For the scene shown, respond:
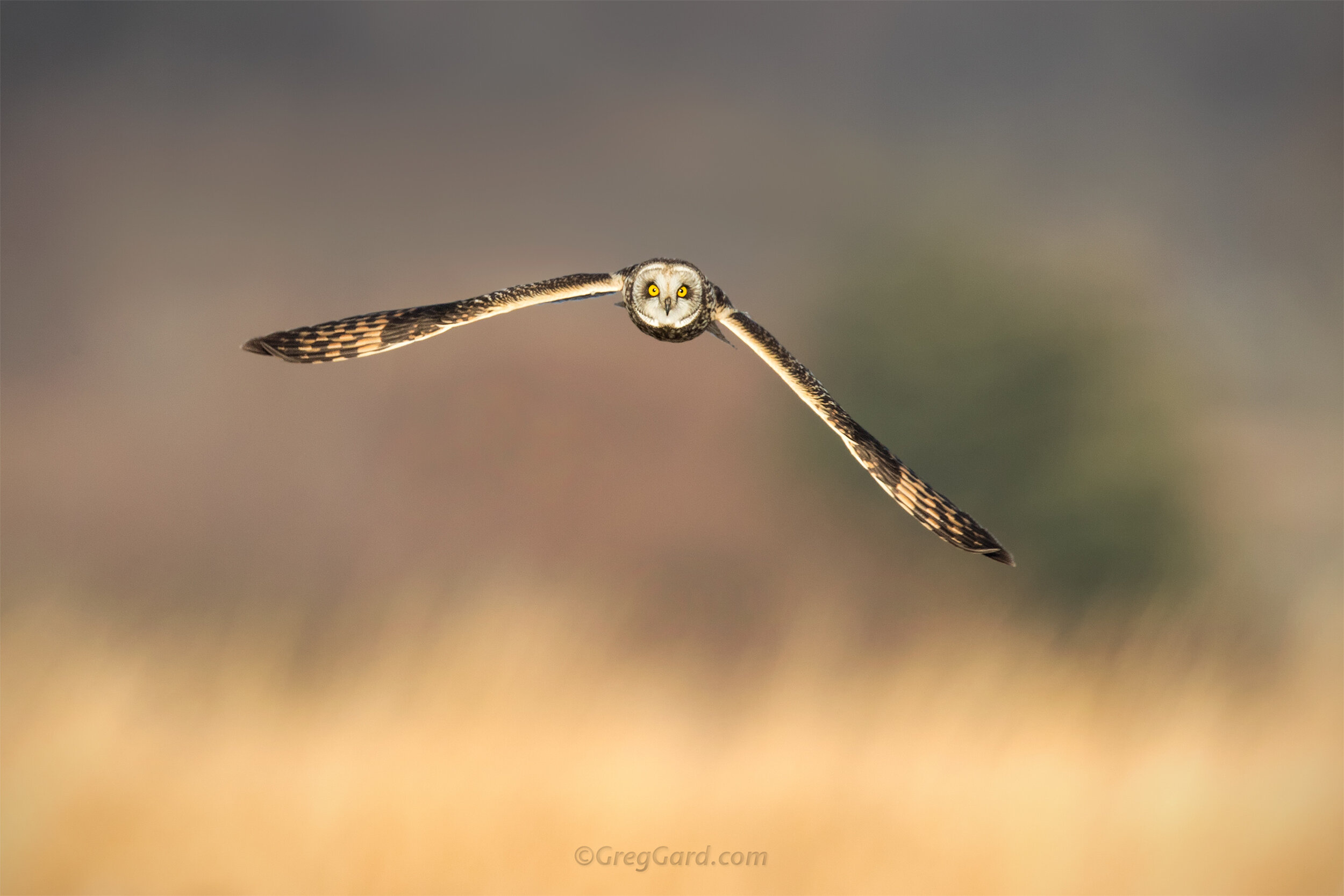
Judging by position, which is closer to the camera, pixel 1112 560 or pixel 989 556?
pixel 989 556

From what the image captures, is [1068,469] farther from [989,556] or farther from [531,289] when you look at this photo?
[531,289]

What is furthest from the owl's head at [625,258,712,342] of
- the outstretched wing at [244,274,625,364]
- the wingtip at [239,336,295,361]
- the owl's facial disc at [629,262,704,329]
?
the wingtip at [239,336,295,361]

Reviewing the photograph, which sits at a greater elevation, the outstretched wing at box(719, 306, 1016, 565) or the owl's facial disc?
the owl's facial disc

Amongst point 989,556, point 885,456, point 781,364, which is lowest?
point 989,556

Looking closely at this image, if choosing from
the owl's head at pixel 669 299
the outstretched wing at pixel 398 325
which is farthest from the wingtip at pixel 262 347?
the owl's head at pixel 669 299

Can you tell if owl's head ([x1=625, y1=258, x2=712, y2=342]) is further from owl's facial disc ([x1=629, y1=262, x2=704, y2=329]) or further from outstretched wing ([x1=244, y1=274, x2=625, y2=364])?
outstretched wing ([x1=244, y1=274, x2=625, y2=364])

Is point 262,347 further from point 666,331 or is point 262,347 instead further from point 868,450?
point 868,450

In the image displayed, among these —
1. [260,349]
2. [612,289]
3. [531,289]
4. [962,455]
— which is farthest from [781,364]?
[962,455]

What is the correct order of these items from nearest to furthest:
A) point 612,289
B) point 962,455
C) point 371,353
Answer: point 371,353, point 612,289, point 962,455
